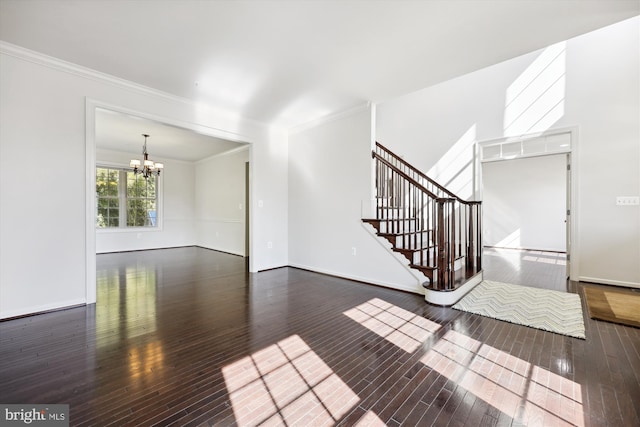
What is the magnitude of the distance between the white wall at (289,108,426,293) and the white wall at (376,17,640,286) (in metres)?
2.62

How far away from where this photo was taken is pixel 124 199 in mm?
7562

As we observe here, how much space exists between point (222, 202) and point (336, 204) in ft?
14.2

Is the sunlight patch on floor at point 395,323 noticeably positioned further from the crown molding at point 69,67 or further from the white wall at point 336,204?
the crown molding at point 69,67

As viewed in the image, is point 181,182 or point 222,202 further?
point 181,182

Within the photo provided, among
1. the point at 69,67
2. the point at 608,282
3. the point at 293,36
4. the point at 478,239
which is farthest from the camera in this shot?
the point at 478,239

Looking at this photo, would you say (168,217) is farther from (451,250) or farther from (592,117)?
(592,117)

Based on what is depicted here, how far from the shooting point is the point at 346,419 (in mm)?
1465

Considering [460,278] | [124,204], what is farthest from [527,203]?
[124,204]

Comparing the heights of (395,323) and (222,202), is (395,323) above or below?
below

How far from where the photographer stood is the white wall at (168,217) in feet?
23.7

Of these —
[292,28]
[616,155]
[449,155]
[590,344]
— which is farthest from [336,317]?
[616,155]

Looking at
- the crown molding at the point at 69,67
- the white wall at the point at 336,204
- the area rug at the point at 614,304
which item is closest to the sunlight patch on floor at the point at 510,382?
the white wall at the point at 336,204

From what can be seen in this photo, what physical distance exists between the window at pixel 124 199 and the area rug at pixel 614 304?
377 inches

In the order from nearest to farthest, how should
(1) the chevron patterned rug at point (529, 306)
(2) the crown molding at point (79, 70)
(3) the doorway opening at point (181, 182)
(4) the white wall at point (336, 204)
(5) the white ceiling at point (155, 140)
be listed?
(1) the chevron patterned rug at point (529, 306) → (2) the crown molding at point (79, 70) → (4) the white wall at point (336, 204) → (5) the white ceiling at point (155, 140) → (3) the doorway opening at point (181, 182)
